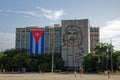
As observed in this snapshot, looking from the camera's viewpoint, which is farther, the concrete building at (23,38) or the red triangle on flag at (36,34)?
the concrete building at (23,38)

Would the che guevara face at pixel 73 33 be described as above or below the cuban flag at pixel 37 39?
above

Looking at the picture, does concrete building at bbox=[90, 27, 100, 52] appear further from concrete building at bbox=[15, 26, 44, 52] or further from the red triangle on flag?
the red triangle on flag

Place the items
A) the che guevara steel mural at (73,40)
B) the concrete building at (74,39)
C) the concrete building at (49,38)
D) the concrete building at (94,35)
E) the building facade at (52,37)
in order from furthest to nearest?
the concrete building at (94,35), the concrete building at (49,38), the building facade at (52,37), the che guevara steel mural at (73,40), the concrete building at (74,39)

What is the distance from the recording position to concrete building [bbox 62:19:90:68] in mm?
121375

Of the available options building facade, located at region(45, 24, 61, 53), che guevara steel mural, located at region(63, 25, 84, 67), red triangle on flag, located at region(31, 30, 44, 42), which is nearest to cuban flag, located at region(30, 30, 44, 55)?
red triangle on flag, located at region(31, 30, 44, 42)

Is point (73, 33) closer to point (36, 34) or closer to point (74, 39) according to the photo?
point (74, 39)

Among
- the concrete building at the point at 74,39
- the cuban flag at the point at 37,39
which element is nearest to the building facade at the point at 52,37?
the concrete building at the point at 74,39

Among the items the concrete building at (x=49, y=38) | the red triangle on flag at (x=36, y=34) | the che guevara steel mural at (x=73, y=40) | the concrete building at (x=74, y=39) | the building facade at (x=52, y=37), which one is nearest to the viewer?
the red triangle on flag at (x=36, y=34)

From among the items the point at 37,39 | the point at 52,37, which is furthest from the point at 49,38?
the point at 37,39

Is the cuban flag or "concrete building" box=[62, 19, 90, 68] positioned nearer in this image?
the cuban flag

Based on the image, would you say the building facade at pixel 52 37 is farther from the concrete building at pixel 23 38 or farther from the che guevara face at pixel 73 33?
the che guevara face at pixel 73 33

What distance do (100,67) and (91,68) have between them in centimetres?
647

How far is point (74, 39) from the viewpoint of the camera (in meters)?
123

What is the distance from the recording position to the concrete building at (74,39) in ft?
398
